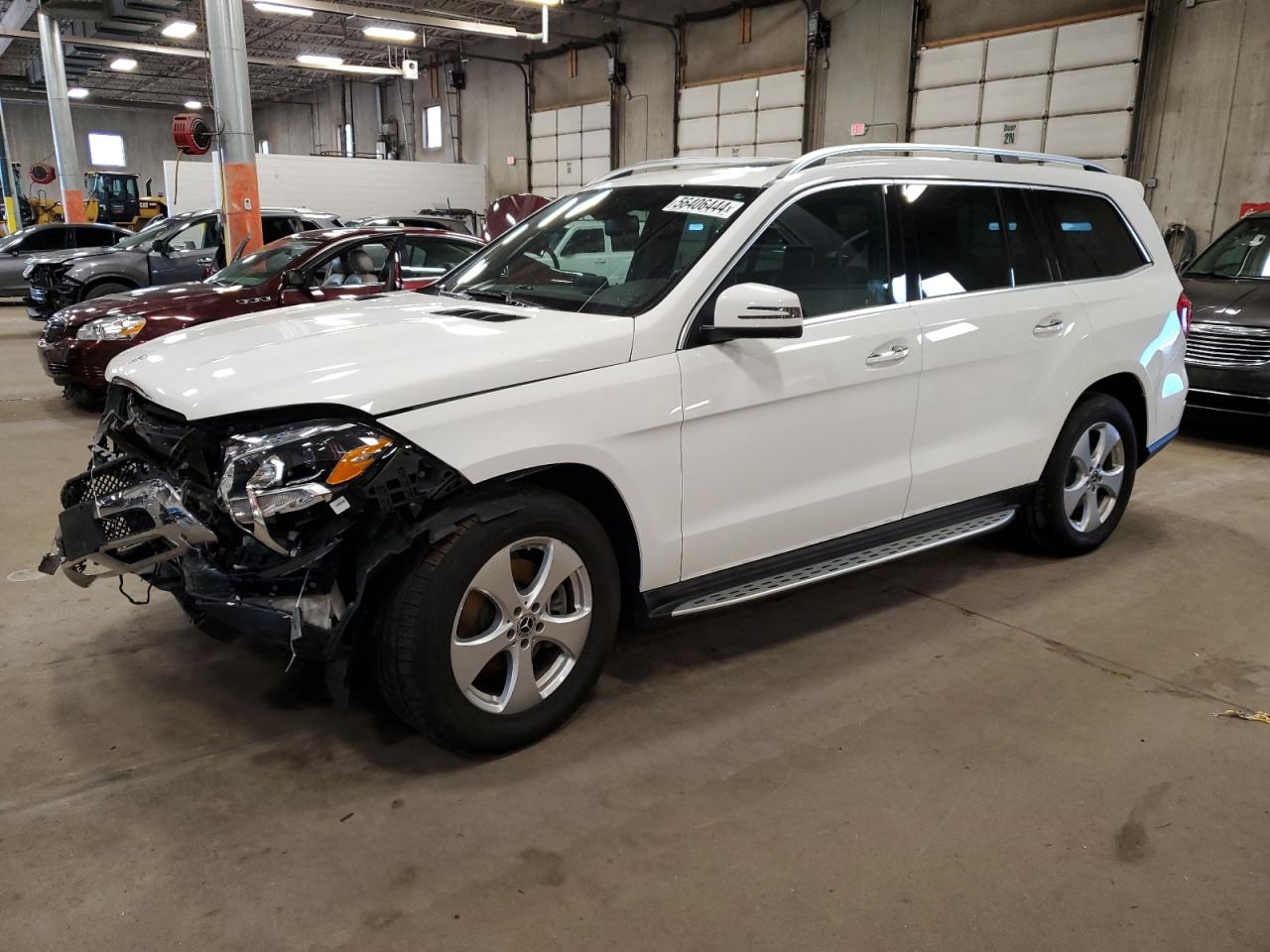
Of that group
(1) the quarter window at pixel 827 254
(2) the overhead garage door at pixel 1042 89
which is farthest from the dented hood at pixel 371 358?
(2) the overhead garage door at pixel 1042 89

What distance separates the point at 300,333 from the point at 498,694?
1262 millimetres

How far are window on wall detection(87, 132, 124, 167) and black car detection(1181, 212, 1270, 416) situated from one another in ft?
138

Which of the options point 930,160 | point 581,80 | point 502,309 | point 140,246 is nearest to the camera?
point 502,309

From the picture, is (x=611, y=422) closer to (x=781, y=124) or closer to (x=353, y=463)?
(x=353, y=463)

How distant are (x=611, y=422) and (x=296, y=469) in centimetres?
86

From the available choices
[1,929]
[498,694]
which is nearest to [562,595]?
[498,694]

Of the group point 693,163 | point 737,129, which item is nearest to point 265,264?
point 693,163

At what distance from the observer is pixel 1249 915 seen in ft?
7.16

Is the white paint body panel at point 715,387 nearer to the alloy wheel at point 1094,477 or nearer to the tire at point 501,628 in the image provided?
the tire at point 501,628

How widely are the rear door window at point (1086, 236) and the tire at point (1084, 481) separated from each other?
58 cm

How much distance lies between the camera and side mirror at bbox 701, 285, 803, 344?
9.02ft

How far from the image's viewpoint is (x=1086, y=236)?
416 centimetres

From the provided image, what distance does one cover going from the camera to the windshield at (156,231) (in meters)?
12.4

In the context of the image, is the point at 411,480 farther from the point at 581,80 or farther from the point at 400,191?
the point at 400,191
